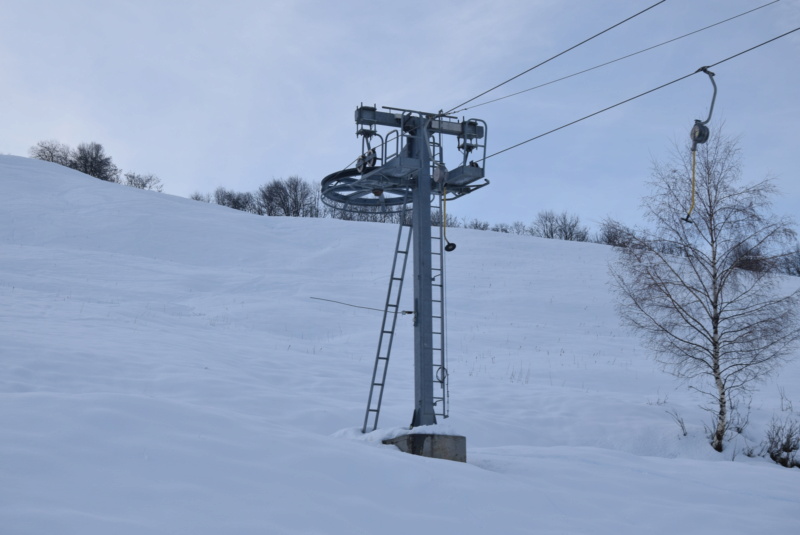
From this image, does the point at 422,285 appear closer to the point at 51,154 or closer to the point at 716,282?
the point at 716,282

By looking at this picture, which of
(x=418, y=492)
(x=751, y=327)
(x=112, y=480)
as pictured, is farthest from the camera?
(x=751, y=327)

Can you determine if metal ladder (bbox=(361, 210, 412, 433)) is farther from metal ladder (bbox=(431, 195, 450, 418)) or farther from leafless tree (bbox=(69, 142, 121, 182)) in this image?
leafless tree (bbox=(69, 142, 121, 182))

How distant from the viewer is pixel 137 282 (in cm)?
2770

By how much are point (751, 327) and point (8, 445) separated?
51.9 feet

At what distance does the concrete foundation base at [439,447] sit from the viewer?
9938 millimetres

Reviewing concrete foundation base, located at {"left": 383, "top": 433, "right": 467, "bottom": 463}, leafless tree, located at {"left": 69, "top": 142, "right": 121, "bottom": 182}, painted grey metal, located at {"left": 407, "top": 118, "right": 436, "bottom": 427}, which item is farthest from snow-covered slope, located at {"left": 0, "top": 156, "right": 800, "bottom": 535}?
leafless tree, located at {"left": 69, "top": 142, "right": 121, "bottom": 182}

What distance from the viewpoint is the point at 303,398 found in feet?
47.9

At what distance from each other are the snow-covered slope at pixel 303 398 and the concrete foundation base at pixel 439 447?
267 mm

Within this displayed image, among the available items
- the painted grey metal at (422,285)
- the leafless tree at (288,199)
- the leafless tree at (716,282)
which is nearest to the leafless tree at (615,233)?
the leafless tree at (716,282)

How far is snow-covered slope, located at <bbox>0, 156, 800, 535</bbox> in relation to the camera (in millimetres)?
5836

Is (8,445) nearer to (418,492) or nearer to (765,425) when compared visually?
(418,492)

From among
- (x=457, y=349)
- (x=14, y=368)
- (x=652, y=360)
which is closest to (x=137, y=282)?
(x=457, y=349)

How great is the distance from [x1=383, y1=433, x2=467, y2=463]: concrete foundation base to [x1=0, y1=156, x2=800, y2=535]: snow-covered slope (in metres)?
0.27

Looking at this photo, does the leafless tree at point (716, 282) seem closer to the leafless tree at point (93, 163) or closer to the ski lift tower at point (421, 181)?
the ski lift tower at point (421, 181)
